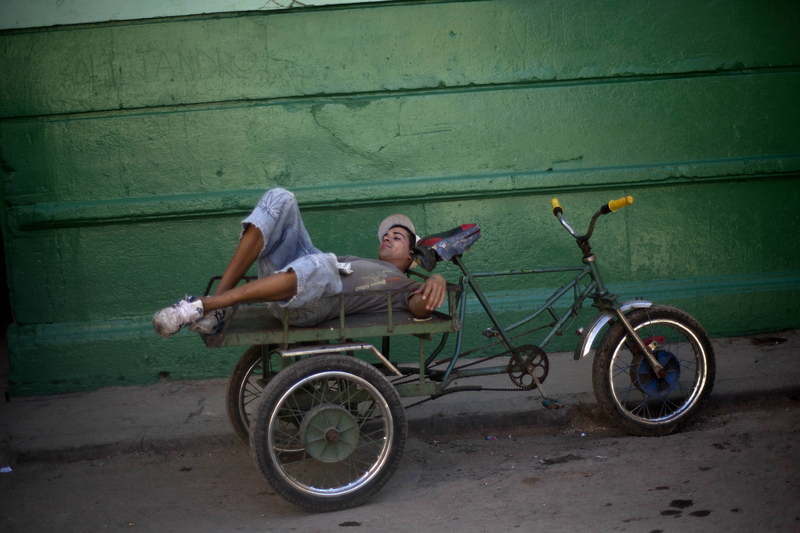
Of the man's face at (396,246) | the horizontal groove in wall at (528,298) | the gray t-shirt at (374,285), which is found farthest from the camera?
the horizontal groove in wall at (528,298)

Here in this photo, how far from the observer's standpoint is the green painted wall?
4.96 m

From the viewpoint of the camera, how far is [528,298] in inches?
208

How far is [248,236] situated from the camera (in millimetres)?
3270

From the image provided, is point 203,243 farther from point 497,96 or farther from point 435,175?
point 497,96

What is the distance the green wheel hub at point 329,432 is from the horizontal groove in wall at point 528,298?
2.22 metres

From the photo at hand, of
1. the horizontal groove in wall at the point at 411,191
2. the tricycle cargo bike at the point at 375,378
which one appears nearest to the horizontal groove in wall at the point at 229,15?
the horizontal groove in wall at the point at 411,191

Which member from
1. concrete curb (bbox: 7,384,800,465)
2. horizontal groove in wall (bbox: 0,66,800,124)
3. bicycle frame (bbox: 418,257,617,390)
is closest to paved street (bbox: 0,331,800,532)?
concrete curb (bbox: 7,384,800,465)

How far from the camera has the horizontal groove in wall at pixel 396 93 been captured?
4.98 meters

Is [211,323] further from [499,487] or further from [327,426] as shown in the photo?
[499,487]

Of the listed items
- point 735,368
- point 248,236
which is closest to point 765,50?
point 735,368

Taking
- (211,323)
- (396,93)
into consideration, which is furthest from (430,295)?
(396,93)

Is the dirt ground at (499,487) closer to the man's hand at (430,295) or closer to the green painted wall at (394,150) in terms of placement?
the man's hand at (430,295)

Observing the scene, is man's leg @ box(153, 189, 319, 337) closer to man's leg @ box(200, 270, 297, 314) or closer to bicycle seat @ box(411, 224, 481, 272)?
man's leg @ box(200, 270, 297, 314)

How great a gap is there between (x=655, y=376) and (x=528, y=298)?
1.58 metres
